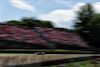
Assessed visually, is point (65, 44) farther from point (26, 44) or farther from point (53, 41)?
point (26, 44)

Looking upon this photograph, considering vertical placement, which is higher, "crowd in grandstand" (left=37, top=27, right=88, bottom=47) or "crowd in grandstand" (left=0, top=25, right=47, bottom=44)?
"crowd in grandstand" (left=0, top=25, right=47, bottom=44)

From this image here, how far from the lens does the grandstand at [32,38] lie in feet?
76.0

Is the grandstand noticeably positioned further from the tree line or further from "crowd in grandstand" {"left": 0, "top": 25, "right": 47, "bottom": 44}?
the tree line

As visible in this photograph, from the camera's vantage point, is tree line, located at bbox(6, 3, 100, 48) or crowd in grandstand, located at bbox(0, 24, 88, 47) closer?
crowd in grandstand, located at bbox(0, 24, 88, 47)

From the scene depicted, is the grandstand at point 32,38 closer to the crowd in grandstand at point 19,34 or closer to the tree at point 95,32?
the crowd in grandstand at point 19,34

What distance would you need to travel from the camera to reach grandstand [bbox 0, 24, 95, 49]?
76.0 feet

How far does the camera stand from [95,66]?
848 cm

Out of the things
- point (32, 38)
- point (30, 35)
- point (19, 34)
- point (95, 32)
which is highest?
point (19, 34)

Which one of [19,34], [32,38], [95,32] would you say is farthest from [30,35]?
[95,32]

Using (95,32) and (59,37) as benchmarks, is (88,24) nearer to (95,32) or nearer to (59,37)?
(95,32)

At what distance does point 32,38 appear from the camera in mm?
26875

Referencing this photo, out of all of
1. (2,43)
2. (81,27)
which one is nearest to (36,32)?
(2,43)

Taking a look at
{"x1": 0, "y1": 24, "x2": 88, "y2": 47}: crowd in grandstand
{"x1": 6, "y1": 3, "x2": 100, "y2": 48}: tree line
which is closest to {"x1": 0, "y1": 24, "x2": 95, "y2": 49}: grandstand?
{"x1": 0, "y1": 24, "x2": 88, "y2": 47}: crowd in grandstand

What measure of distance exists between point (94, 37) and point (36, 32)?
45.2ft
